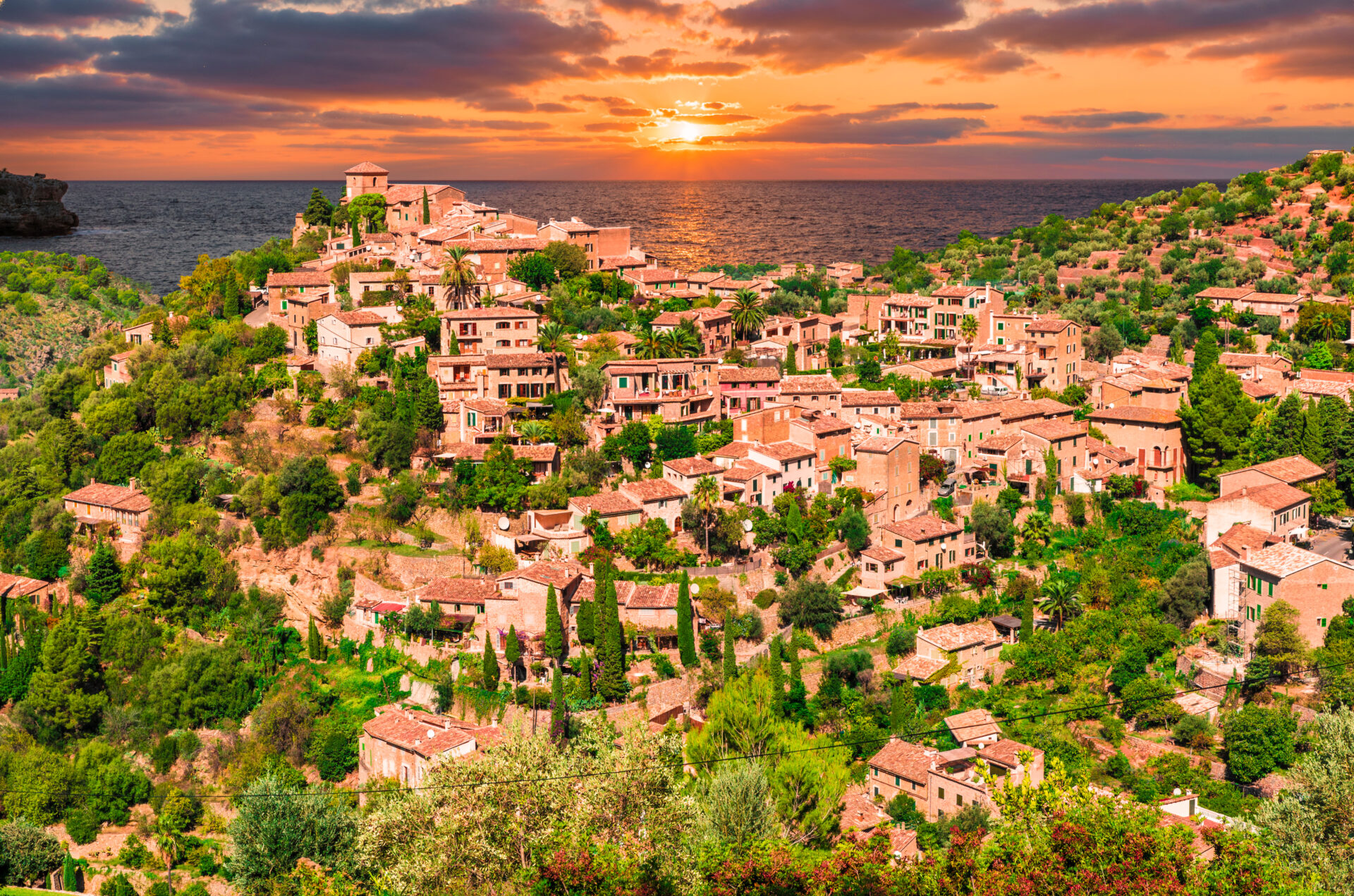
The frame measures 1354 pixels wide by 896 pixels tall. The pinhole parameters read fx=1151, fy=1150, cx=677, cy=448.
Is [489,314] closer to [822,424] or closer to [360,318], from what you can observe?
[360,318]

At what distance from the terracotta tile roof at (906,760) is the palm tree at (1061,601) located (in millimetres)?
9528

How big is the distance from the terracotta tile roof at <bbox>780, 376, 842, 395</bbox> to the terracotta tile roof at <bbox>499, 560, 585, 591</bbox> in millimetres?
14973

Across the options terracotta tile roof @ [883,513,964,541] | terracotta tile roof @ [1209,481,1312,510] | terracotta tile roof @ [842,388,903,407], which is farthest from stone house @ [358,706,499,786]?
terracotta tile roof @ [1209,481,1312,510]

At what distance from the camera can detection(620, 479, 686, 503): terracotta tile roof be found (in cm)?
4578

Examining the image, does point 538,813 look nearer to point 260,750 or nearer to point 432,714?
point 432,714

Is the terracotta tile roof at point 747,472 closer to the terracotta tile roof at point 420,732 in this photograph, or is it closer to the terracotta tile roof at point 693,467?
the terracotta tile roof at point 693,467

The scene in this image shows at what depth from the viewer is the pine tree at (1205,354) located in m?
58.7

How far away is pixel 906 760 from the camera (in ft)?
125

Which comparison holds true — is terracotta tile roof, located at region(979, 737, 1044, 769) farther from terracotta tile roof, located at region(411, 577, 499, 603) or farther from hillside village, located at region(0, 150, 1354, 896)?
terracotta tile roof, located at region(411, 577, 499, 603)

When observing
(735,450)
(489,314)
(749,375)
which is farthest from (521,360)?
(735,450)

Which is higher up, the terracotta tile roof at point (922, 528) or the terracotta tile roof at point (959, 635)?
the terracotta tile roof at point (922, 528)

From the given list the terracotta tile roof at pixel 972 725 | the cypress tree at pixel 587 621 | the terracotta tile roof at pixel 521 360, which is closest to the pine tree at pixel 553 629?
the cypress tree at pixel 587 621

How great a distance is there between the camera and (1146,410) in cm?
5497

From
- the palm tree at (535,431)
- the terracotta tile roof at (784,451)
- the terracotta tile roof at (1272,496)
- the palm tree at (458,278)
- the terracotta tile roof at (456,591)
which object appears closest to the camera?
the terracotta tile roof at (456,591)
